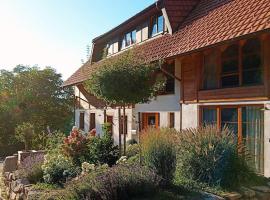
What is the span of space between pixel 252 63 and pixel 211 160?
159 inches

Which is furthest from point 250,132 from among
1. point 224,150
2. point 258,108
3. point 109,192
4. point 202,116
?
point 109,192

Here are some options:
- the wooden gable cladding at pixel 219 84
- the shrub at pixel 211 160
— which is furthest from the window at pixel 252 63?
the shrub at pixel 211 160

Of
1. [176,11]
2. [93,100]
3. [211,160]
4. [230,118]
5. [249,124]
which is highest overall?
[176,11]

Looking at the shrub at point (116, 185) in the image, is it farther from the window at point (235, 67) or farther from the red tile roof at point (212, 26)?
the window at point (235, 67)

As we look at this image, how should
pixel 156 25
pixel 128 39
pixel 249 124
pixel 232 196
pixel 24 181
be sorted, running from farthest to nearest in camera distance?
pixel 128 39, pixel 156 25, pixel 249 124, pixel 24 181, pixel 232 196

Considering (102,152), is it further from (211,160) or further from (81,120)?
(81,120)

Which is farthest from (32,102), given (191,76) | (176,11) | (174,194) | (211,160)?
(174,194)

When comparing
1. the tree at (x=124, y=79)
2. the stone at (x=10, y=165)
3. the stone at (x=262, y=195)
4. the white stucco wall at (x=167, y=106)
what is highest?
the tree at (x=124, y=79)

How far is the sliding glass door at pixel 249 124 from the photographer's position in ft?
29.2

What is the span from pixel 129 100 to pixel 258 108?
3.72m

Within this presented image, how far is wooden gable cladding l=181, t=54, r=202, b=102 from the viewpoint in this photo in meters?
11.2

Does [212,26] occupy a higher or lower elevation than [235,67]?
higher

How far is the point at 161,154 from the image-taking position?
248 inches

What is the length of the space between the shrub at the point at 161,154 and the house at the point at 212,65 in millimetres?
3567
